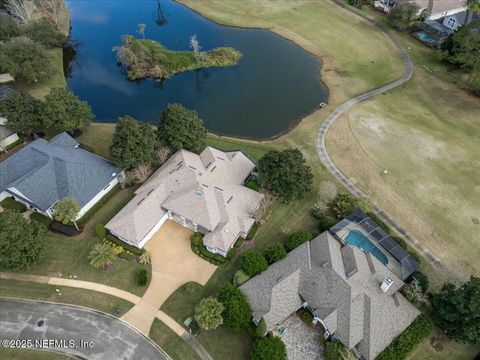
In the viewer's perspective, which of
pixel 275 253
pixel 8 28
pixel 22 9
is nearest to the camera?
pixel 275 253

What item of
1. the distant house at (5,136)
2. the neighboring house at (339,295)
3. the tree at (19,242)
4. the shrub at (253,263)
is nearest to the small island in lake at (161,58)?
the distant house at (5,136)

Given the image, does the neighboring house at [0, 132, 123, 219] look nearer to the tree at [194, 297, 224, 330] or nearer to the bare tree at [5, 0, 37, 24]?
the tree at [194, 297, 224, 330]

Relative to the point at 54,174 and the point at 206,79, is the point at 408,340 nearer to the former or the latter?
the point at 54,174

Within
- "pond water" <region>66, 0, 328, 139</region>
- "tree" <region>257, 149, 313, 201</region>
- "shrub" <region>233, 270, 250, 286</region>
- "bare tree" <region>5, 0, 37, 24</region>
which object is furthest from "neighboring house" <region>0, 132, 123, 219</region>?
"bare tree" <region>5, 0, 37, 24</region>

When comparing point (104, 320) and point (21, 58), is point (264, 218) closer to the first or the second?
point (104, 320)

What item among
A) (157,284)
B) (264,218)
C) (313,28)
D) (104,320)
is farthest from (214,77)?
(104,320)

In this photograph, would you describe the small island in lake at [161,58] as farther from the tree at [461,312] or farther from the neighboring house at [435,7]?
the tree at [461,312]

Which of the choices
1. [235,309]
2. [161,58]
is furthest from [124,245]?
[161,58]
